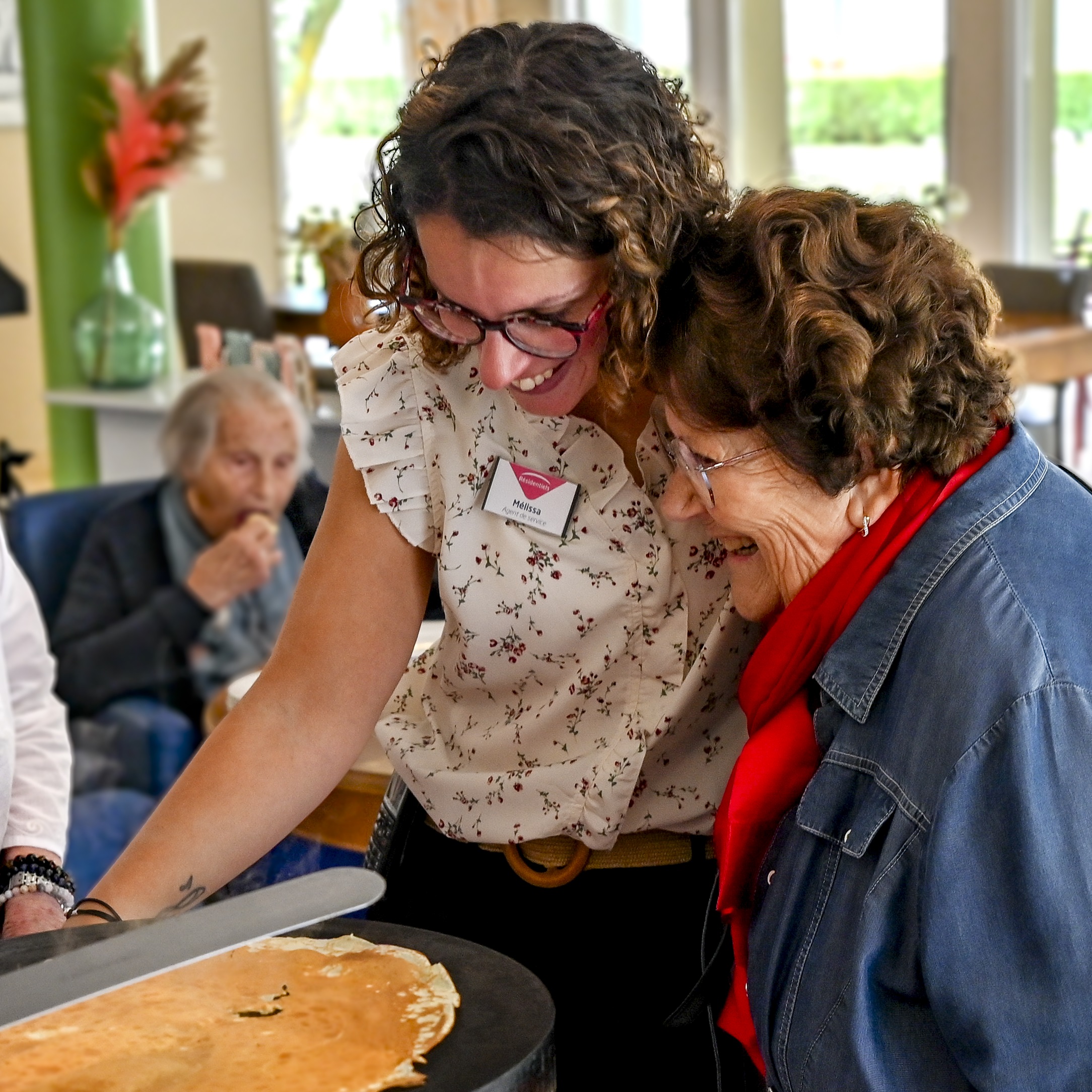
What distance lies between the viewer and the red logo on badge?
1.31 meters

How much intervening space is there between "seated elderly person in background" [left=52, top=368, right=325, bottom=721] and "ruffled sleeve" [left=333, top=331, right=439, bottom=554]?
178 centimetres

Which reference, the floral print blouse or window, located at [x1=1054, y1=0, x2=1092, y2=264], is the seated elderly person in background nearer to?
the floral print blouse

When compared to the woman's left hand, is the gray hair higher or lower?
higher

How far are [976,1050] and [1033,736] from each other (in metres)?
0.21

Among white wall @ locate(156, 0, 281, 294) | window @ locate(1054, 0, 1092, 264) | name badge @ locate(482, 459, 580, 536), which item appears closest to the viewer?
name badge @ locate(482, 459, 580, 536)

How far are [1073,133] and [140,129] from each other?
3.86 meters

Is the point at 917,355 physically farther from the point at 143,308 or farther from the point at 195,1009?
the point at 143,308

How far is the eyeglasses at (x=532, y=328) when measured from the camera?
3.76ft

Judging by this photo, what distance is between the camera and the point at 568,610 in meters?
1.31

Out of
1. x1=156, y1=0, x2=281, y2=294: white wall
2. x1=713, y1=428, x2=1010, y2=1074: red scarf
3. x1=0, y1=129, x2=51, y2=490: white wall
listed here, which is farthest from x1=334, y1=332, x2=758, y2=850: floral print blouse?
x1=156, y1=0, x2=281, y2=294: white wall

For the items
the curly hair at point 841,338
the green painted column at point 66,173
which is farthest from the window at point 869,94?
the curly hair at point 841,338

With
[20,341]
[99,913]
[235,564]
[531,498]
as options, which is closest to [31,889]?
[99,913]

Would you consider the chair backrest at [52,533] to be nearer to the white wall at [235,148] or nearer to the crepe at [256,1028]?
the crepe at [256,1028]

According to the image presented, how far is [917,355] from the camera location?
3.54ft
